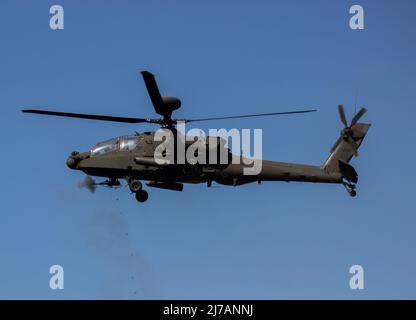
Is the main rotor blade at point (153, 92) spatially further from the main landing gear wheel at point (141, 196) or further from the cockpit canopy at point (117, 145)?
the main landing gear wheel at point (141, 196)

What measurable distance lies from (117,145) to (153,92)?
17.1 ft

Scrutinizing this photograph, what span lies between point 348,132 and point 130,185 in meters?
11.8

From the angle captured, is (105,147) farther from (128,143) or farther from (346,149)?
(346,149)

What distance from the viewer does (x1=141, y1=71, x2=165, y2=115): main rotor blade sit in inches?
1508

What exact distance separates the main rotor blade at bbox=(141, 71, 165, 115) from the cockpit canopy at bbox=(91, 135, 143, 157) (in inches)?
118

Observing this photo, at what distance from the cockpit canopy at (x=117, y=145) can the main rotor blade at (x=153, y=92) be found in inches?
118

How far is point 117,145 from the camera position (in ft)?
143

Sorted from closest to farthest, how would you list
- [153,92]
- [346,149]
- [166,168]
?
[153,92] → [166,168] → [346,149]

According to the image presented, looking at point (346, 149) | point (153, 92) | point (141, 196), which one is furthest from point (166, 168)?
point (346, 149)

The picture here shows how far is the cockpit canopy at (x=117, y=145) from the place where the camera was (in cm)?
4347
